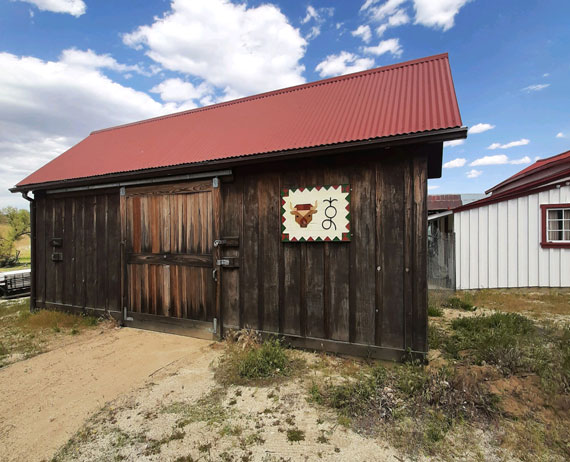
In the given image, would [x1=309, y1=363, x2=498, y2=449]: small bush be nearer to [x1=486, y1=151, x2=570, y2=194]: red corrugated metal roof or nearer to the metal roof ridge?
the metal roof ridge

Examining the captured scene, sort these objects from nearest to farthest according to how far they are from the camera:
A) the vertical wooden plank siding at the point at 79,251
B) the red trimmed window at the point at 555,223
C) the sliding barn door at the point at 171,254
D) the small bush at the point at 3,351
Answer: the small bush at the point at 3,351
the sliding barn door at the point at 171,254
the vertical wooden plank siding at the point at 79,251
the red trimmed window at the point at 555,223

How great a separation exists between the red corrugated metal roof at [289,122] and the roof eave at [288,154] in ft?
0.27

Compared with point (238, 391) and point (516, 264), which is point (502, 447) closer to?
point (238, 391)

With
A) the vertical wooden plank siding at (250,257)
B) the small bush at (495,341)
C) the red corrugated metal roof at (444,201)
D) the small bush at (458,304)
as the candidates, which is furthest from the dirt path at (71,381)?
the red corrugated metal roof at (444,201)

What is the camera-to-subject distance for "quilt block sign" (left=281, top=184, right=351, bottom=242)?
13.8 feet

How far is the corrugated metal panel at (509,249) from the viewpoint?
8.28 m

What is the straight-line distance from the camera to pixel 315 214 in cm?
434

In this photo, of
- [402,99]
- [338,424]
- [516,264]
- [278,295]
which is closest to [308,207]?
[278,295]

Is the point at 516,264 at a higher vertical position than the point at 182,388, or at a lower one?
higher

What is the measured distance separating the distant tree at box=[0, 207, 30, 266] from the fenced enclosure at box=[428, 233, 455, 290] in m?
25.2

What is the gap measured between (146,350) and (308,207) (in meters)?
3.45

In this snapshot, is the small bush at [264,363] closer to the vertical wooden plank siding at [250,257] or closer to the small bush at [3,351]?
the vertical wooden plank siding at [250,257]

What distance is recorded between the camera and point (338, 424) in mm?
2699

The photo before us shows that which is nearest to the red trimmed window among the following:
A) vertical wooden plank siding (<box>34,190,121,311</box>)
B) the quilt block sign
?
the quilt block sign
